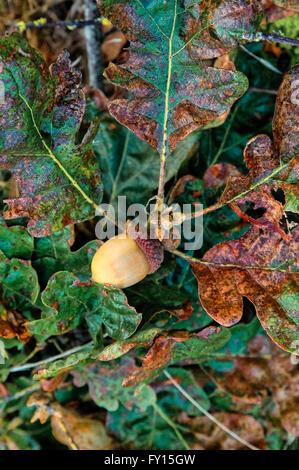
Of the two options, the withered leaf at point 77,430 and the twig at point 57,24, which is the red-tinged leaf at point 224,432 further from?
the twig at point 57,24

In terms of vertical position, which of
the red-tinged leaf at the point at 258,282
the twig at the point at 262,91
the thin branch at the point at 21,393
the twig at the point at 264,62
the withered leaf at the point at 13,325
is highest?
the twig at the point at 264,62

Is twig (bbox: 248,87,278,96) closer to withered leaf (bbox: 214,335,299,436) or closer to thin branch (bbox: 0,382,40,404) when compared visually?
withered leaf (bbox: 214,335,299,436)

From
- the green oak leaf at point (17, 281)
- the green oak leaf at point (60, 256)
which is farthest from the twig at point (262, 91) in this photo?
the green oak leaf at point (17, 281)

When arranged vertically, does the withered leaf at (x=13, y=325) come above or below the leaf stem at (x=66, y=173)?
below

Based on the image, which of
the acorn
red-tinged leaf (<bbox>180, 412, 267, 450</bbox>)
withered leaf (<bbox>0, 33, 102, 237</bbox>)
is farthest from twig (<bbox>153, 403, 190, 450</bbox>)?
withered leaf (<bbox>0, 33, 102, 237</bbox>)

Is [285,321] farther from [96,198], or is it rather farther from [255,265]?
[96,198]
